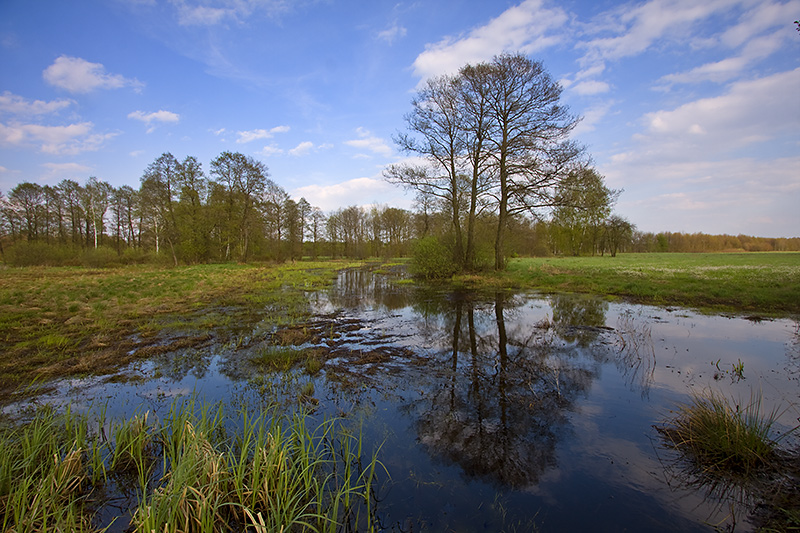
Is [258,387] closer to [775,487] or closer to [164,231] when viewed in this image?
[775,487]

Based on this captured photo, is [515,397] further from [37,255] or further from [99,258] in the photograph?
[37,255]

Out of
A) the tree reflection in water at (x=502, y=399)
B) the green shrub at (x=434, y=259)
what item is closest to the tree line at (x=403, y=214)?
the green shrub at (x=434, y=259)

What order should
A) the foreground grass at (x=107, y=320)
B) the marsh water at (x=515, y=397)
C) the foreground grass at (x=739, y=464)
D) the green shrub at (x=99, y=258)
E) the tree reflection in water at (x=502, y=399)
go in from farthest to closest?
1. the green shrub at (x=99, y=258)
2. the foreground grass at (x=107, y=320)
3. the tree reflection in water at (x=502, y=399)
4. the marsh water at (x=515, y=397)
5. the foreground grass at (x=739, y=464)

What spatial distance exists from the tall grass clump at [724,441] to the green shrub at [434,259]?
17.5m

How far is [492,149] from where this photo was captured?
1912cm

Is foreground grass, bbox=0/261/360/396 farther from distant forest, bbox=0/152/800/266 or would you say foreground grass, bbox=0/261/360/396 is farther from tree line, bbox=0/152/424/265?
tree line, bbox=0/152/424/265

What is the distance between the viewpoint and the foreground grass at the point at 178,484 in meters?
2.22

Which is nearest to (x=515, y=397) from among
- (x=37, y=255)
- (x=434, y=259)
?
(x=434, y=259)

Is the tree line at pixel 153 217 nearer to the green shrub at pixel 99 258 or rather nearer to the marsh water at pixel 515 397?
the green shrub at pixel 99 258

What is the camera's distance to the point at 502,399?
4602 mm

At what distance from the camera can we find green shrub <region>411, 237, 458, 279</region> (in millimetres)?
20969

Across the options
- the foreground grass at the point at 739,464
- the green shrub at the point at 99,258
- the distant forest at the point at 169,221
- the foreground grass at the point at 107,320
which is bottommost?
the foreground grass at the point at 107,320

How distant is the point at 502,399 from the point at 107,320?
35.8 feet

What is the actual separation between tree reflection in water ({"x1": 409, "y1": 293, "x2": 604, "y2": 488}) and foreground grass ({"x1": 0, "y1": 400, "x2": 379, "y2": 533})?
3.78 ft
